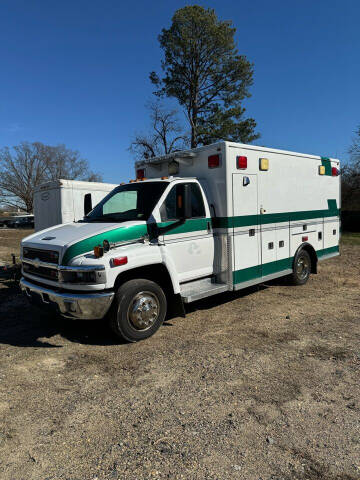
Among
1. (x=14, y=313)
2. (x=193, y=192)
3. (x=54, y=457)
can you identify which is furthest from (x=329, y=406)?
(x=14, y=313)

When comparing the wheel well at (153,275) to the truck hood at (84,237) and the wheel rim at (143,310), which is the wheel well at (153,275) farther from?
the truck hood at (84,237)

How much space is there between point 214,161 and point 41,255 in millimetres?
3124

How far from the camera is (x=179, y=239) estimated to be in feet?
17.4

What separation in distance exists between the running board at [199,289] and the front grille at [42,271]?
6.07 ft

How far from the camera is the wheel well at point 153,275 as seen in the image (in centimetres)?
475

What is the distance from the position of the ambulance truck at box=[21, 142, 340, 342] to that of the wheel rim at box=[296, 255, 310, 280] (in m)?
0.02

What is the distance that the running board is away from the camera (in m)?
5.26

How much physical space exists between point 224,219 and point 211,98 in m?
20.7

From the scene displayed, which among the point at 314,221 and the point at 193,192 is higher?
the point at 193,192

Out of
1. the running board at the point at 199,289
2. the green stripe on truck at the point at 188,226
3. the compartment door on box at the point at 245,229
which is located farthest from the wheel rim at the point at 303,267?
the running board at the point at 199,289

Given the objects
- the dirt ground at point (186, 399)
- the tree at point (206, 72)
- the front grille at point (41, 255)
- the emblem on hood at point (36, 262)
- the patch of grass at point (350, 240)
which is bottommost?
the dirt ground at point (186, 399)

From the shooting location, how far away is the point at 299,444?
2729 millimetres

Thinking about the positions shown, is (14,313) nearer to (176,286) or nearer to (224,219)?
(176,286)

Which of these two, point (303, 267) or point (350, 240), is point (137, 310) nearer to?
point (303, 267)
